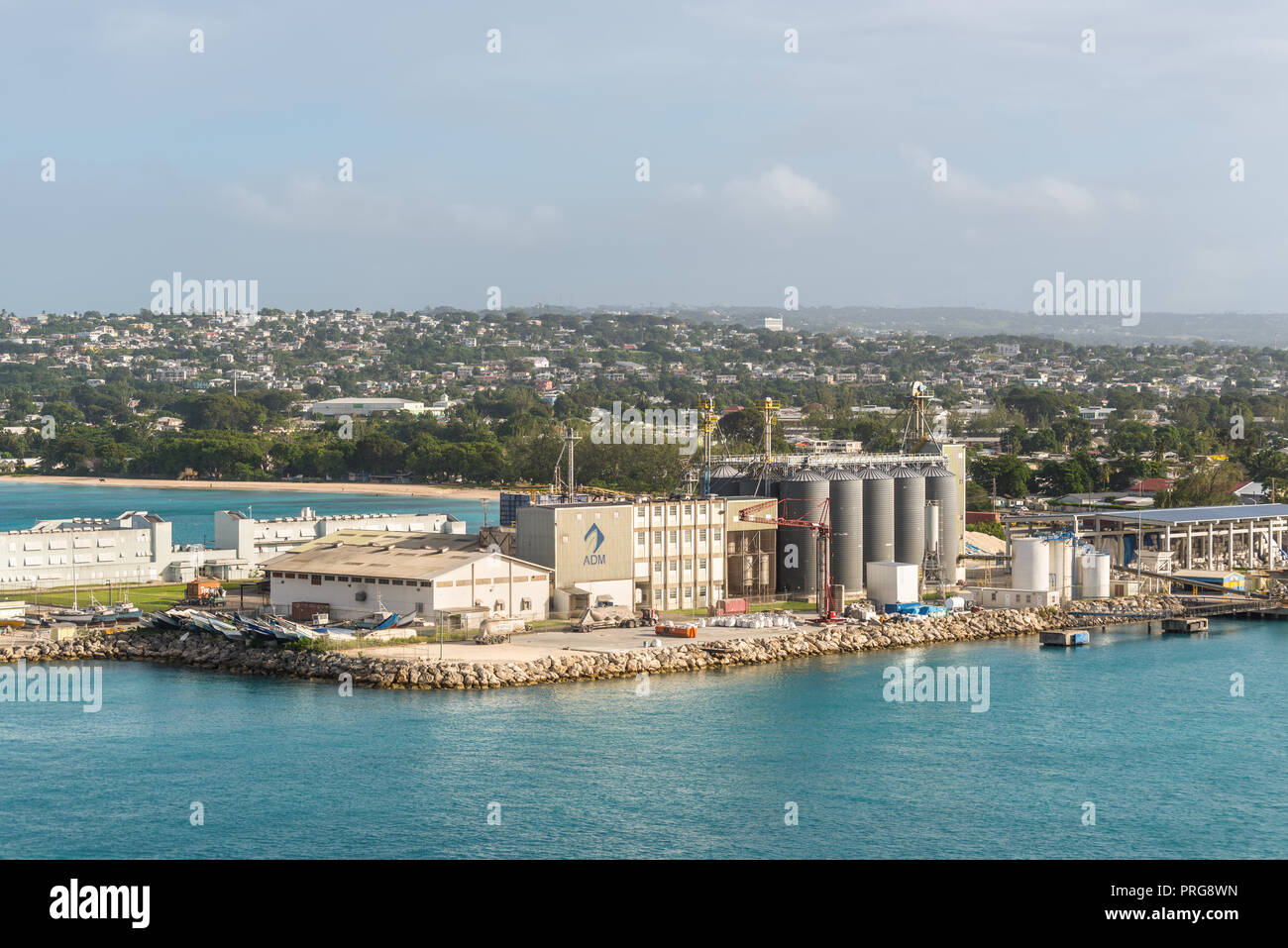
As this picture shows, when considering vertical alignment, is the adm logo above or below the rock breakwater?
above

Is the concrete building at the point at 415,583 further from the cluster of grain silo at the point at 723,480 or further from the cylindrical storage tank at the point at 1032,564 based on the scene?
the cylindrical storage tank at the point at 1032,564

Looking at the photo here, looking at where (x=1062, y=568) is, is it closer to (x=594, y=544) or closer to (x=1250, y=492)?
(x=594, y=544)

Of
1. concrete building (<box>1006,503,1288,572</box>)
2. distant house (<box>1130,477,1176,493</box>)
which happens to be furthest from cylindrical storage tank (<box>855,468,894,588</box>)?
distant house (<box>1130,477,1176,493</box>)

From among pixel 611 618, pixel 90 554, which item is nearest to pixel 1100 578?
pixel 611 618

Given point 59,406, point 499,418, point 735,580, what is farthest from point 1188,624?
point 59,406

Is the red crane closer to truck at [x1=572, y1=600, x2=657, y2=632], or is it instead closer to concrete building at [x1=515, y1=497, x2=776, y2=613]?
concrete building at [x1=515, y1=497, x2=776, y2=613]

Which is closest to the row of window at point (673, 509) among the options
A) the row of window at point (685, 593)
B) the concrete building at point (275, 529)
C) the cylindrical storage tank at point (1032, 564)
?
the row of window at point (685, 593)
